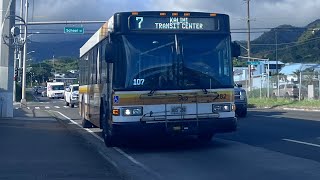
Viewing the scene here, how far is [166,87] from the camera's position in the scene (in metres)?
15.2

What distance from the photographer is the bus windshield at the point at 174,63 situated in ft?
49.5

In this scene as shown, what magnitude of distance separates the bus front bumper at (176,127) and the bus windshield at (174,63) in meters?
0.85

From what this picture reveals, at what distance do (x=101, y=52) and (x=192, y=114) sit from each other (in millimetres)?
4091

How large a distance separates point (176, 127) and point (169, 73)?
4.34 ft

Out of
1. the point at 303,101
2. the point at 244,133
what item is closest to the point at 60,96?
the point at 303,101

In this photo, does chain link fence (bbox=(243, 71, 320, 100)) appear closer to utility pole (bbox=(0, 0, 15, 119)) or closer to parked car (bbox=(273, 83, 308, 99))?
parked car (bbox=(273, 83, 308, 99))

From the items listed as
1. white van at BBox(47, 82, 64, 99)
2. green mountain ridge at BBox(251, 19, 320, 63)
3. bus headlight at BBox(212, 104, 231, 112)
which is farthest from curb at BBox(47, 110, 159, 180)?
green mountain ridge at BBox(251, 19, 320, 63)

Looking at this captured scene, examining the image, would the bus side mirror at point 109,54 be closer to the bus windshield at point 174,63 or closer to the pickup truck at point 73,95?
the bus windshield at point 174,63

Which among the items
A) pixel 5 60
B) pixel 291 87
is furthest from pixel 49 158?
pixel 291 87

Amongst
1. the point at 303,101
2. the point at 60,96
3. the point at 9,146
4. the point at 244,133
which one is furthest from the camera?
the point at 60,96

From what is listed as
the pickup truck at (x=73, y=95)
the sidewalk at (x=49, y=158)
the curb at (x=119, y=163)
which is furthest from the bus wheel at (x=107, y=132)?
the pickup truck at (x=73, y=95)

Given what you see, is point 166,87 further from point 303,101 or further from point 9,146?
point 303,101

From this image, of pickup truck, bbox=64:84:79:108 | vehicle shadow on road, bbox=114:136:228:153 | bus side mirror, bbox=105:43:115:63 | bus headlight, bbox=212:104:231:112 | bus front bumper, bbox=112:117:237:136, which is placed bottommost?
vehicle shadow on road, bbox=114:136:228:153

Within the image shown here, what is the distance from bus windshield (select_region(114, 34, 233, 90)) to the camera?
15.1 metres
